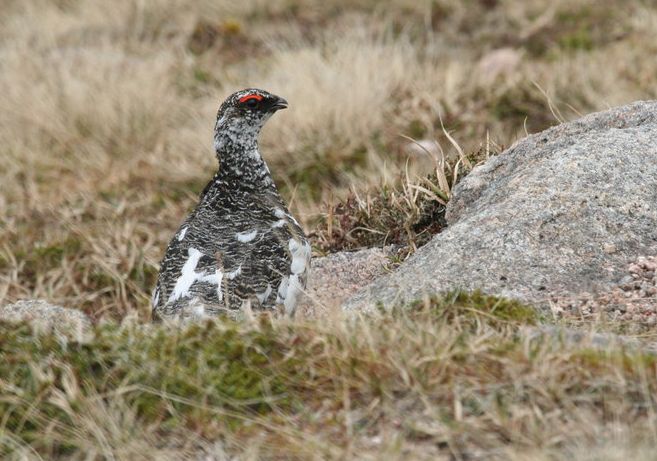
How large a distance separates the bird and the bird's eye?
0.10 metres

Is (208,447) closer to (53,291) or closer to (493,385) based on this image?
(493,385)

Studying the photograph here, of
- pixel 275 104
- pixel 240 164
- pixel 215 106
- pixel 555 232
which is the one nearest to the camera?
pixel 555 232

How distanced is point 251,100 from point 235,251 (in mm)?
1239

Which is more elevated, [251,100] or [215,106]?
[251,100]

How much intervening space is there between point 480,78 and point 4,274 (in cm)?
441

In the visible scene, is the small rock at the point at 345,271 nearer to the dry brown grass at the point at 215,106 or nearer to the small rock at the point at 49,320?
the dry brown grass at the point at 215,106

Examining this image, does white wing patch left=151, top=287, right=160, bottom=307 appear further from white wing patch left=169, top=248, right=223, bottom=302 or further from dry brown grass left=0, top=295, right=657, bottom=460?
dry brown grass left=0, top=295, right=657, bottom=460

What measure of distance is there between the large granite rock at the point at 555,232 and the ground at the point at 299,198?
0.51 m

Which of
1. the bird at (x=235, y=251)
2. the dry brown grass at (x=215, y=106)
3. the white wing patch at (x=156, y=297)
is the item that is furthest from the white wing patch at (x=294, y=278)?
the dry brown grass at (x=215, y=106)

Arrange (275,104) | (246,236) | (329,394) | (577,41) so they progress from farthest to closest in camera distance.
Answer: (577,41) < (275,104) < (246,236) < (329,394)

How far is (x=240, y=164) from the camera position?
6.00m

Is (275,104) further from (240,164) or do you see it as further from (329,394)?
(329,394)

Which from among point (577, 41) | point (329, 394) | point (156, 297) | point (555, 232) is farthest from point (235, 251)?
point (577, 41)

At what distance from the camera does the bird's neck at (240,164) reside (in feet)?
19.5
